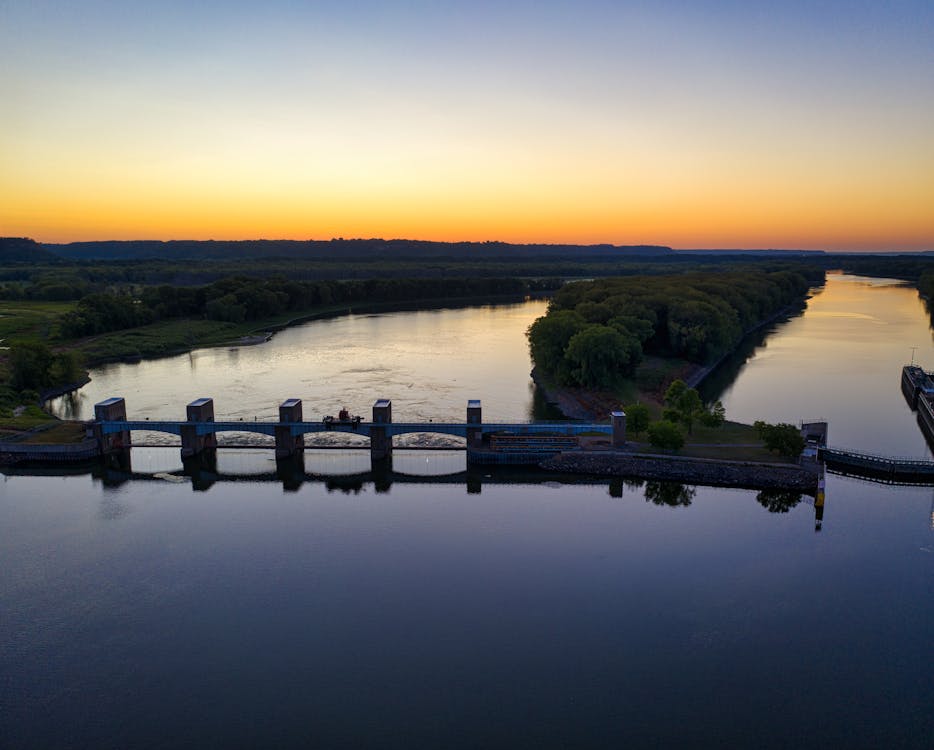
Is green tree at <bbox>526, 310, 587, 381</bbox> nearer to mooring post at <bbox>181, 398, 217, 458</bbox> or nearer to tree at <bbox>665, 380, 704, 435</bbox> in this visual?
tree at <bbox>665, 380, 704, 435</bbox>

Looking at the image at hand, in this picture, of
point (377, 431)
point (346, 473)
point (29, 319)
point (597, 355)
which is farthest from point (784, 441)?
point (29, 319)

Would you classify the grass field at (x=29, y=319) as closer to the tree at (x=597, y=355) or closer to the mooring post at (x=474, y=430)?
the mooring post at (x=474, y=430)

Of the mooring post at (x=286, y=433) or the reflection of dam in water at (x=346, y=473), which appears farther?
the mooring post at (x=286, y=433)

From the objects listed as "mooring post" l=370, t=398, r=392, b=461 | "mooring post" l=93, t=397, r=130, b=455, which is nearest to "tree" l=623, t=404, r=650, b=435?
"mooring post" l=370, t=398, r=392, b=461

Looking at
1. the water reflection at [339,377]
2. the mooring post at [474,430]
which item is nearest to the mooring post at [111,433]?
the water reflection at [339,377]

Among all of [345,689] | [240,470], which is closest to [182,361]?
[240,470]

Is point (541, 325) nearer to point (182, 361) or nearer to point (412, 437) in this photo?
point (412, 437)

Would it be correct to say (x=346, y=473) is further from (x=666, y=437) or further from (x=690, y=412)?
(x=690, y=412)
